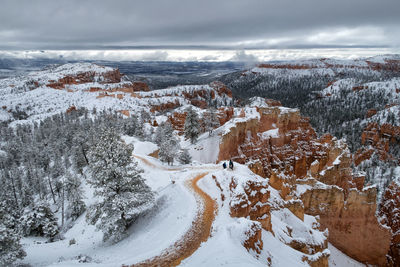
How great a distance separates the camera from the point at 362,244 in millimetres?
28250

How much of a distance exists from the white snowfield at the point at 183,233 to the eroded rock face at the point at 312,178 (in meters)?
2.00

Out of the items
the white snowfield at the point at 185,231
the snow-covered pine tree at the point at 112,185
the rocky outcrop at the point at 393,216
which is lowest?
the rocky outcrop at the point at 393,216

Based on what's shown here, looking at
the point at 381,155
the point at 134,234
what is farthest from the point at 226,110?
the point at 134,234

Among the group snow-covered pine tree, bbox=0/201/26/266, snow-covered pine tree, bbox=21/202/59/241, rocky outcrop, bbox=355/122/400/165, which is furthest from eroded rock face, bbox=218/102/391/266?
rocky outcrop, bbox=355/122/400/165

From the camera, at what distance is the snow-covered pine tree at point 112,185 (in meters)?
18.3

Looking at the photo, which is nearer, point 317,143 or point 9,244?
point 9,244

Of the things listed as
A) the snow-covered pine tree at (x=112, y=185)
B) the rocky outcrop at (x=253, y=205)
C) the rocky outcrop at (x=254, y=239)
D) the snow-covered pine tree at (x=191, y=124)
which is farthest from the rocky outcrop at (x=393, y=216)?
the snow-covered pine tree at (x=191, y=124)

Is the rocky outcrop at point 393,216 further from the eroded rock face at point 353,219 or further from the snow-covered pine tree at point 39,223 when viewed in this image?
the snow-covered pine tree at point 39,223

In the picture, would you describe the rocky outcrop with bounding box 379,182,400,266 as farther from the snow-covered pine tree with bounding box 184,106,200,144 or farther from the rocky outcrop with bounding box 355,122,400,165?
the rocky outcrop with bounding box 355,122,400,165

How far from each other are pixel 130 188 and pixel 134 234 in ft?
11.7

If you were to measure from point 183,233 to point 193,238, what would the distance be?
930 mm

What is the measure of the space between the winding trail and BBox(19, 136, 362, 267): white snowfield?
37cm

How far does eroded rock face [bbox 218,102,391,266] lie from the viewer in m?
27.8

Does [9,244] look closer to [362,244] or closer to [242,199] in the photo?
[242,199]
